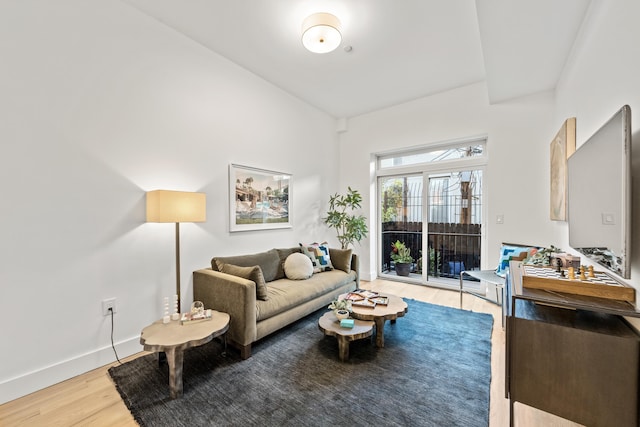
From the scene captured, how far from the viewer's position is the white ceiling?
214 cm

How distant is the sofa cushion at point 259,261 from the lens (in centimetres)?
269

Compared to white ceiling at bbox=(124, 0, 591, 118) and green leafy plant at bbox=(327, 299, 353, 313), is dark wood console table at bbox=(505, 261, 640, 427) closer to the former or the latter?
green leafy plant at bbox=(327, 299, 353, 313)

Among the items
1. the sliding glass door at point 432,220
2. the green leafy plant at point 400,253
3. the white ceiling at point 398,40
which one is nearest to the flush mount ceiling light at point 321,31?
the white ceiling at point 398,40

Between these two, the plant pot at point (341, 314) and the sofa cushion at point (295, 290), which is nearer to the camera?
the plant pot at point (341, 314)

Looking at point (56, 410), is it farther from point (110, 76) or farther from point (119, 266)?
point (110, 76)

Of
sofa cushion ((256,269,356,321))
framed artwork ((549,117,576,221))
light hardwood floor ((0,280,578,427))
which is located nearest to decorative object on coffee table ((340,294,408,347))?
sofa cushion ((256,269,356,321))

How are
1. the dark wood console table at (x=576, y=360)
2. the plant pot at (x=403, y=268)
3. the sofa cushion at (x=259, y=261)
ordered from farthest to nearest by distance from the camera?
the plant pot at (x=403, y=268), the sofa cushion at (x=259, y=261), the dark wood console table at (x=576, y=360)

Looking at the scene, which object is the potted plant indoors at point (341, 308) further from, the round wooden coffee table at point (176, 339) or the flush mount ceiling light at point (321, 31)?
the flush mount ceiling light at point (321, 31)

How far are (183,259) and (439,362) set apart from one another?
2.55 m

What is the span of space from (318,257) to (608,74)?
3028 millimetres

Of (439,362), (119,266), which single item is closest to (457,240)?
(439,362)

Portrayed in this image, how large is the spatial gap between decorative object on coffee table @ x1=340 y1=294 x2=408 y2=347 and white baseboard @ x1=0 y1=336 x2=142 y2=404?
199 centimetres

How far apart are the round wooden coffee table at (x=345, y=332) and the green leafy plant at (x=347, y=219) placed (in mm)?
2229

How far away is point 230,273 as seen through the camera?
2.49 m
